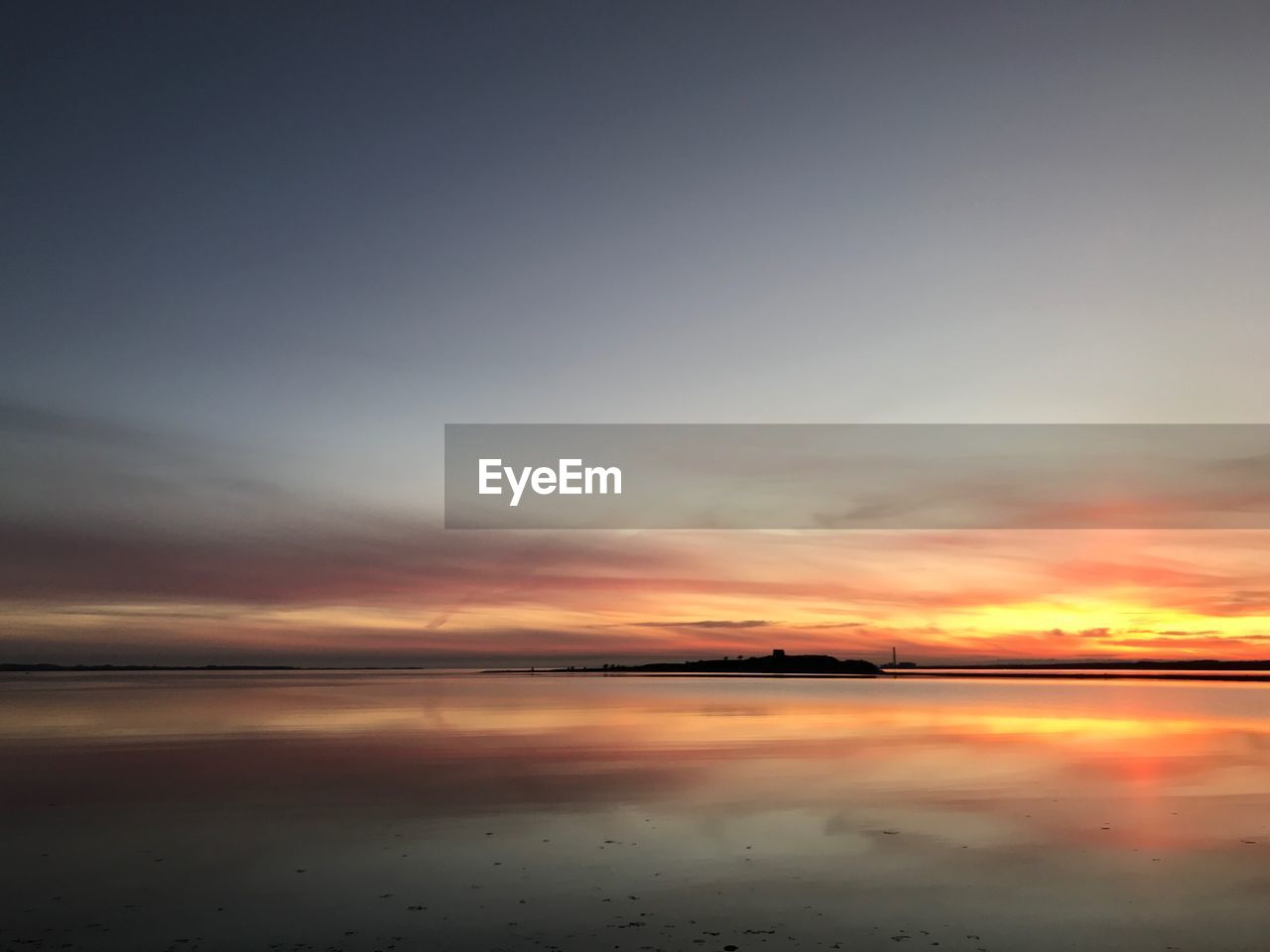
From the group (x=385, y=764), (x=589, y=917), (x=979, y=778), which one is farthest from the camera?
(x=385, y=764)

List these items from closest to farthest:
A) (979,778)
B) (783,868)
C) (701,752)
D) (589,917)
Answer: (589,917) → (783,868) → (979,778) → (701,752)

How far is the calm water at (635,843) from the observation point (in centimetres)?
1212

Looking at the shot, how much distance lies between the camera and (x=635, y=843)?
17.2 metres

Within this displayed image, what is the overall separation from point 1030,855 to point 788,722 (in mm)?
29788

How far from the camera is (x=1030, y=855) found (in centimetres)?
1616

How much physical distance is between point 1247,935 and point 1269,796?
12.7m

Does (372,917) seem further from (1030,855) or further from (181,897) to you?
(1030,855)

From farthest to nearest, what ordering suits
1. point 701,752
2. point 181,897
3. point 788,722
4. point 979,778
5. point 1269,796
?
point 788,722, point 701,752, point 979,778, point 1269,796, point 181,897

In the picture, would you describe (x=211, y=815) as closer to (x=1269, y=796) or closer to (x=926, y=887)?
(x=926, y=887)

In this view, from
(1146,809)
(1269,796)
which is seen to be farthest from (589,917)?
(1269,796)

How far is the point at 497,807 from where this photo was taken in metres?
21.1

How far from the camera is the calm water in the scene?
12.1 meters

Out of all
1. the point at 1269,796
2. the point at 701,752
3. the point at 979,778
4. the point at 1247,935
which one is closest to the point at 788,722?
the point at 701,752

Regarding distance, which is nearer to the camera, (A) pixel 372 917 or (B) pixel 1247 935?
(B) pixel 1247 935
